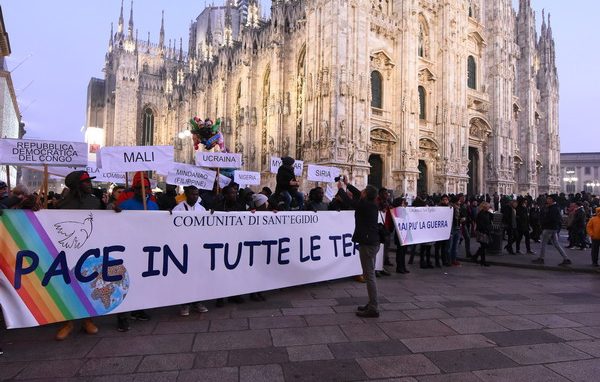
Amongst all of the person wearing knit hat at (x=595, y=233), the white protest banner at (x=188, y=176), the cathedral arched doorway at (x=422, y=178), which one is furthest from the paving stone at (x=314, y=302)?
the cathedral arched doorway at (x=422, y=178)

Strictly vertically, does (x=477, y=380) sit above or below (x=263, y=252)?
below

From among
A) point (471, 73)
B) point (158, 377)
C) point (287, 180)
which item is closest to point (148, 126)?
point (471, 73)

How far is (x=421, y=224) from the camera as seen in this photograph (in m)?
9.55

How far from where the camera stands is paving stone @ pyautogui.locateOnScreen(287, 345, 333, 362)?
12.7ft

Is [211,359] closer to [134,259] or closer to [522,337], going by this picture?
[134,259]

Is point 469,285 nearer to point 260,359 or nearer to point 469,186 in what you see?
Answer: point 260,359

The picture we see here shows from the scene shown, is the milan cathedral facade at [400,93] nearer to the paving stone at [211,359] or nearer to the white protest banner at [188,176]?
the white protest banner at [188,176]

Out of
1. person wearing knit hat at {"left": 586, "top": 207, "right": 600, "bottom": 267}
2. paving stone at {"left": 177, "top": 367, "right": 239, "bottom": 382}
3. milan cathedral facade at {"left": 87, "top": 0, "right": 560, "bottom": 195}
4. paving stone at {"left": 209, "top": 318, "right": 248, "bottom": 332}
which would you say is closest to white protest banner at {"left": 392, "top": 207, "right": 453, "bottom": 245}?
person wearing knit hat at {"left": 586, "top": 207, "right": 600, "bottom": 267}

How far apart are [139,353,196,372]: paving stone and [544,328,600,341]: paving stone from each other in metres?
4.58

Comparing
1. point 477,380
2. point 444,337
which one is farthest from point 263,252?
point 477,380

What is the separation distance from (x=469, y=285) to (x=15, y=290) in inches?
306

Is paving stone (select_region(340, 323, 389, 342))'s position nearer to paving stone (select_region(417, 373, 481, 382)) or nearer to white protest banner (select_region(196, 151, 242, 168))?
paving stone (select_region(417, 373, 481, 382))

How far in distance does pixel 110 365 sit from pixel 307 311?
2.80 m

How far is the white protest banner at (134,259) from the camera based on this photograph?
4.16 m
